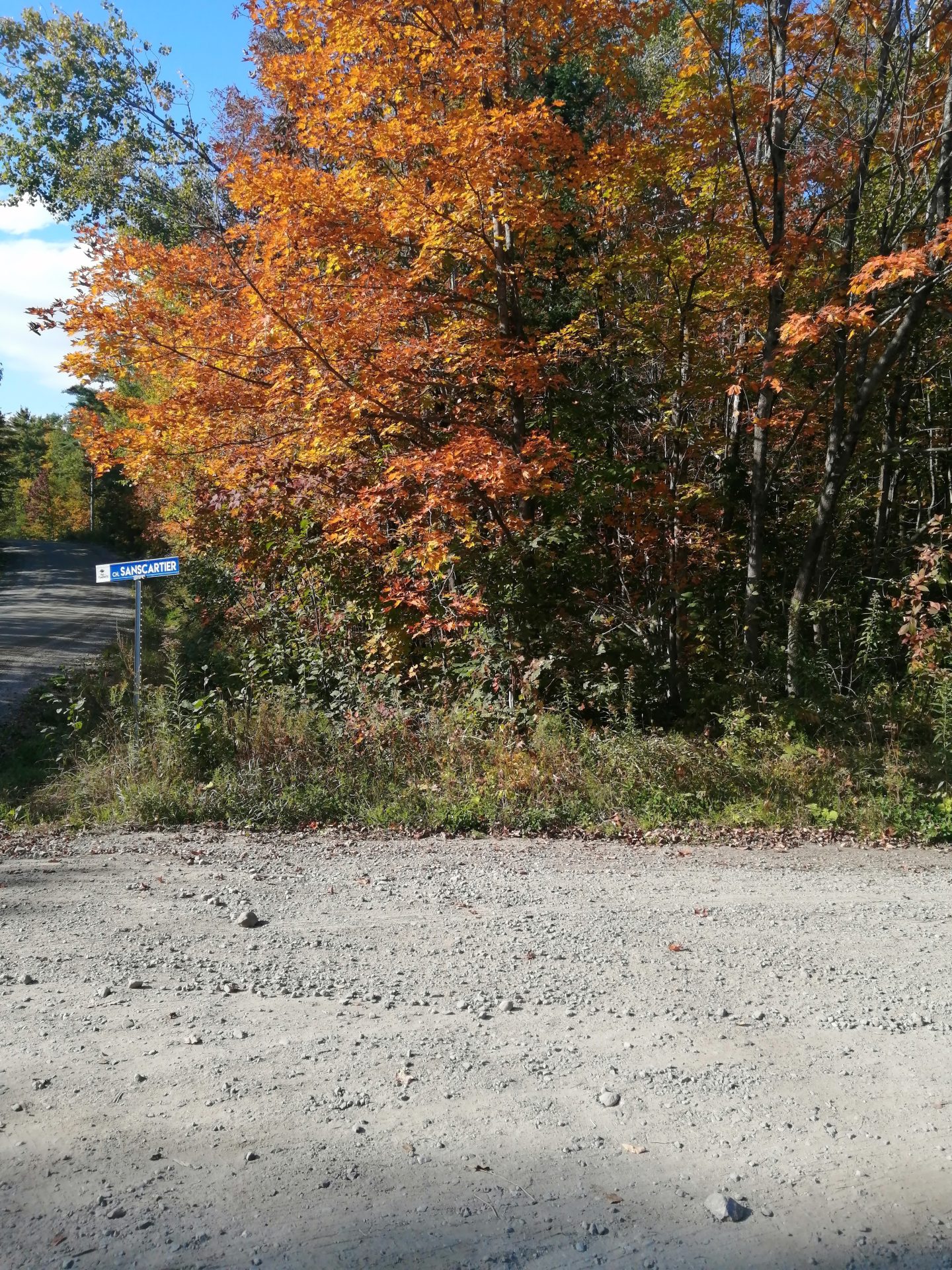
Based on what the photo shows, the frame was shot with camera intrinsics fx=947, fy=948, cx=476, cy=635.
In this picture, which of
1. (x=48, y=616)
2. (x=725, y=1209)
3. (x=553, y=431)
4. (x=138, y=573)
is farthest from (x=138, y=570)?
(x=48, y=616)

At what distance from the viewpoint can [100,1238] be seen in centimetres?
302

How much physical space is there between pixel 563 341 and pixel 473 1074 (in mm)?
9054

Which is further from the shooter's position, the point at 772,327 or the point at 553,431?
the point at 553,431

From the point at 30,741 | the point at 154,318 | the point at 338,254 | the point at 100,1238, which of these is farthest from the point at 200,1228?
the point at 30,741

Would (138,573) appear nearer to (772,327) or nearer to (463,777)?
(463,777)

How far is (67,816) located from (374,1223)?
6.65m

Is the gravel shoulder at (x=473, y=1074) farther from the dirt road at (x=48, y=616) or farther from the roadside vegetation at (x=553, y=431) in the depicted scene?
the dirt road at (x=48, y=616)

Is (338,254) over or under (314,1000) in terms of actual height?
over

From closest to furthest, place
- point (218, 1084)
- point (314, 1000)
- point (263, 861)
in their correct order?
point (218, 1084) < point (314, 1000) < point (263, 861)

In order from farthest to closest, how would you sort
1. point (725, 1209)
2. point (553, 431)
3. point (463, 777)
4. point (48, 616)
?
point (48, 616), point (553, 431), point (463, 777), point (725, 1209)

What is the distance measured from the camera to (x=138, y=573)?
1002 cm

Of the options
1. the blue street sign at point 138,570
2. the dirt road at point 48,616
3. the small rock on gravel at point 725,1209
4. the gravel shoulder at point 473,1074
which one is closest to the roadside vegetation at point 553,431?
the blue street sign at point 138,570

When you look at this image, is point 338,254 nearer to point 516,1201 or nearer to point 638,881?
point 638,881

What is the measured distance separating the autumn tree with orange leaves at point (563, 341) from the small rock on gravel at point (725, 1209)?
683 cm
